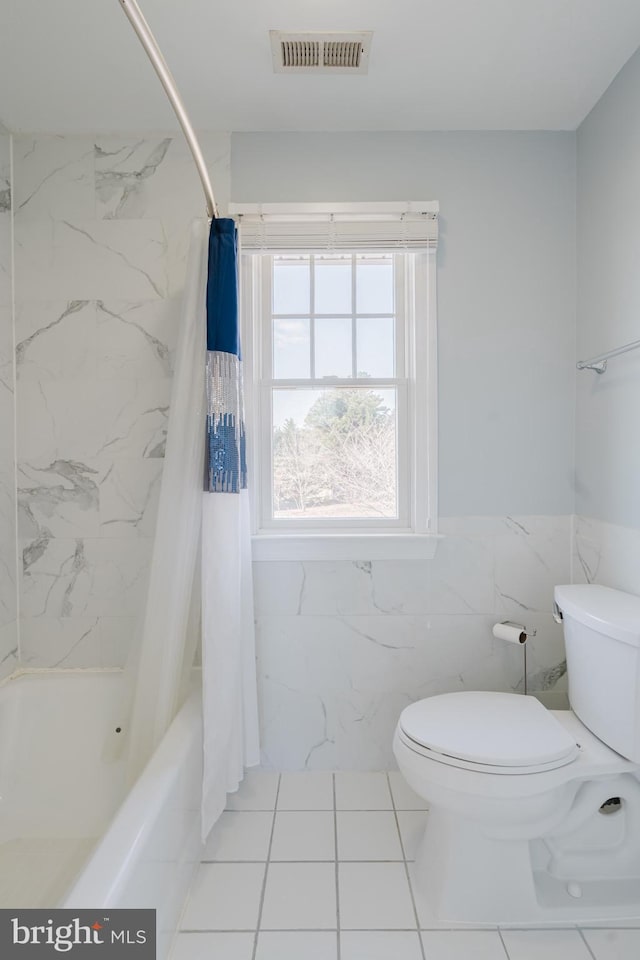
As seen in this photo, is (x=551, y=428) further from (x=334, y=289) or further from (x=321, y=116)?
(x=321, y=116)

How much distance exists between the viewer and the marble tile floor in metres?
1.28

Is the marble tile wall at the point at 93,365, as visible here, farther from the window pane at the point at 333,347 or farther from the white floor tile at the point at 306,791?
the white floor tile at the point at 306,791

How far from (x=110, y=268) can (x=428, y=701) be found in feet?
6.03

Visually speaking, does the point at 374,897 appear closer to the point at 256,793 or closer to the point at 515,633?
the point at 256,793

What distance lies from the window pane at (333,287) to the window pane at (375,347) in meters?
0.10

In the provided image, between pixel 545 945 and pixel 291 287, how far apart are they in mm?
2108

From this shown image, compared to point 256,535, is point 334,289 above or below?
above

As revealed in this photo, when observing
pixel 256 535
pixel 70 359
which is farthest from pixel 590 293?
pixel 70 359

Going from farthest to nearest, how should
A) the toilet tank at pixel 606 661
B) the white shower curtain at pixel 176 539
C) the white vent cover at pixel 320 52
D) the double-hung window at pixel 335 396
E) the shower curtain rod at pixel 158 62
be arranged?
the double-hung window at pixel 335 396
the white shower curtain at pixel 176 539
the white vent cover at pixel 320 52
the toilet tank at pixel 606 661
the shower curtain rod at pixel 158 62

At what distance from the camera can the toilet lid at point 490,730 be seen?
134 centimetres

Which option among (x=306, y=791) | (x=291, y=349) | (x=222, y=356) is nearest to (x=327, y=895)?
(x=306, y=791)

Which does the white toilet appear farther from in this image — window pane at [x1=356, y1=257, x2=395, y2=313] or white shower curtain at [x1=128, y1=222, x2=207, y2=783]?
window pane at [x1=356, y1=257, x2=395, y2=313]

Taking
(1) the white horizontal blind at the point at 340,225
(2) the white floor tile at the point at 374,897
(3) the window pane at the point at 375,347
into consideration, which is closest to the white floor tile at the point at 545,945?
(2) the white floor tile at the point at 374,897

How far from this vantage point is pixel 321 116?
1.86 m
